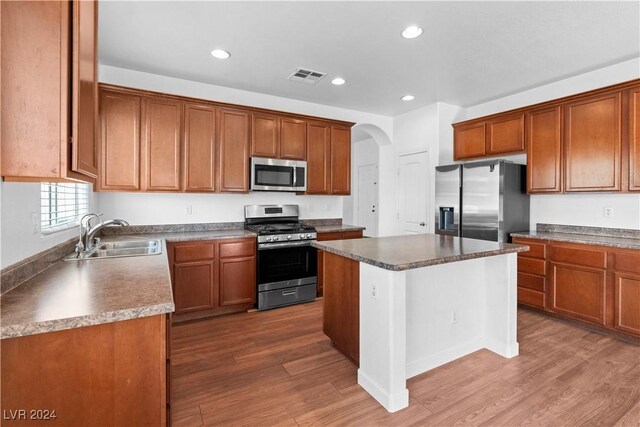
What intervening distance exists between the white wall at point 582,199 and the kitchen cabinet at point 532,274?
0.64m

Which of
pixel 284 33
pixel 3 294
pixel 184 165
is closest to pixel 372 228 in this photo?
pixel 184 165

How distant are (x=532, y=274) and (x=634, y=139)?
1634 mm

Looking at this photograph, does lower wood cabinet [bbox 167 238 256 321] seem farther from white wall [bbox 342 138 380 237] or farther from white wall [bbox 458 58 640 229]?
white wall [bbox 342 138 380 237]

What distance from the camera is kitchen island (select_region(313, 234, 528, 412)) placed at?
197cm

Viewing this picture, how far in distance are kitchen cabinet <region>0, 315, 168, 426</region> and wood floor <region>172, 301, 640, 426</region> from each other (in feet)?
2.65

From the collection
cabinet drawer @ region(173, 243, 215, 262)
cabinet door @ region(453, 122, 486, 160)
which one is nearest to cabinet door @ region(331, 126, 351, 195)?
cabinet door @ region(453, 122, 486, 160)

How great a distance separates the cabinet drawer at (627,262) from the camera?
2.80m

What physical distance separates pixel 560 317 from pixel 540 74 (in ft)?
8.98

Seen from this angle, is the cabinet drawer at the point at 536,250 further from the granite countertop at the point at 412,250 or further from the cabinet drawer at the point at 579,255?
the granite countertop at the point at 412,250

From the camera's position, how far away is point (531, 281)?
11.7 feet

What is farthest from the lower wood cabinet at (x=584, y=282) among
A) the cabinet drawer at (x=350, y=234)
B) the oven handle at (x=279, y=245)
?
the oven handle at (x=279, y=245)

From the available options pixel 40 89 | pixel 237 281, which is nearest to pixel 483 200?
pixel 237 281

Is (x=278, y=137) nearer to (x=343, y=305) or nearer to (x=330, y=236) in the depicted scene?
(x=330, y=236)

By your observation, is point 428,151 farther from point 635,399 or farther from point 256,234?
point 635,399
